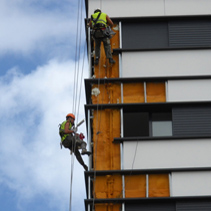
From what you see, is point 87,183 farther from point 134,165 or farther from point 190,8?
point 190,8

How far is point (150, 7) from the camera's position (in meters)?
36.7

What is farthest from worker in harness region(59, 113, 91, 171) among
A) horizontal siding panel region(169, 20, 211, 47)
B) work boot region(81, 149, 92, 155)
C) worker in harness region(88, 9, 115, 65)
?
horizontal siding panel region(169, 20, 211, 47)

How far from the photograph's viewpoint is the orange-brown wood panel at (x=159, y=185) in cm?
3262

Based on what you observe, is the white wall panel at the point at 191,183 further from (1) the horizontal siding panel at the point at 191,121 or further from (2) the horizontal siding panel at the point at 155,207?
(1) the horizontal siding panel at the point at 191,121

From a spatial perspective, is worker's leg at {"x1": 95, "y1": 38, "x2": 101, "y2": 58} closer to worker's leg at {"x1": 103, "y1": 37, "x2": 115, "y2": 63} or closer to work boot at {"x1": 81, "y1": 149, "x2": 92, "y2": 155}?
worker's leg at {"x1": 103, "y1": 37, "x2": 115, "y2": 63}

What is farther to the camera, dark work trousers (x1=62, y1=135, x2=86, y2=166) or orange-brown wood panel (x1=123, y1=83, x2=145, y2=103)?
dark work trousers (x1=62, y1=135, x2=86, y2=166)

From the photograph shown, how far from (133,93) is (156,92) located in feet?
2.77

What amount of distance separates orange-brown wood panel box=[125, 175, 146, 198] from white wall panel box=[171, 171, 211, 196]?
1042mm

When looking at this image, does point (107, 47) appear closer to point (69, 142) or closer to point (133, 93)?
point (133, 93)

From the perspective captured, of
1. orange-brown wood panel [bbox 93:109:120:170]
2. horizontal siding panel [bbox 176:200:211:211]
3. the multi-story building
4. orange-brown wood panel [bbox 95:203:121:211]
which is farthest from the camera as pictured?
orange-brown wood panel [bbox 93:109:120:170]

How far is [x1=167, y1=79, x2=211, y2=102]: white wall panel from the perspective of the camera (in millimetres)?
34469

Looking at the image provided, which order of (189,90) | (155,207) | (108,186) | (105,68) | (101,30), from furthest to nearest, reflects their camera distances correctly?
(105,68)
(101,30)
(189,90)
(108,186)
(155,207)

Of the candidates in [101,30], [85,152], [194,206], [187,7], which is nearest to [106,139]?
[85,152]

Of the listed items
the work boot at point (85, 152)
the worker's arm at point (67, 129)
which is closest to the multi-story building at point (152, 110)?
the work boot at point (85, 152)
